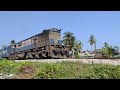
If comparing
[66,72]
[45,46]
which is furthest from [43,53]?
[66,72]

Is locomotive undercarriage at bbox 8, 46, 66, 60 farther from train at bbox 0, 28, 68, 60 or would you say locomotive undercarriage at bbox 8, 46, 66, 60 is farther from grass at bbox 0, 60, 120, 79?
grass at bbox 0, 60, 120, 79

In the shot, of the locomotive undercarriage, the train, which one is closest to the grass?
the locomotive undercarriage

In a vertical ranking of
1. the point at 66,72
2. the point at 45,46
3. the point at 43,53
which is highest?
the point at 45,46

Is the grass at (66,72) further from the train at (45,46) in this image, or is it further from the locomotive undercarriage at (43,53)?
the train at (45,46)

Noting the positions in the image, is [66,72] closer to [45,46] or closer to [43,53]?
[43,53]

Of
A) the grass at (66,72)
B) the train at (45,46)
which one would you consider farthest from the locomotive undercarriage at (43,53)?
the grass at (66,72)
